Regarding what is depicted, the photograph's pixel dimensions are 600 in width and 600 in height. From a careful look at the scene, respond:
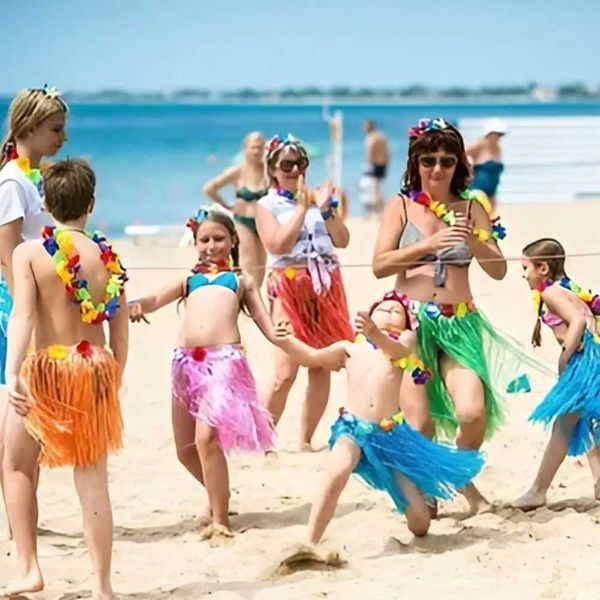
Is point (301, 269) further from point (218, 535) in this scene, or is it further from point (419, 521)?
point (419, 521)

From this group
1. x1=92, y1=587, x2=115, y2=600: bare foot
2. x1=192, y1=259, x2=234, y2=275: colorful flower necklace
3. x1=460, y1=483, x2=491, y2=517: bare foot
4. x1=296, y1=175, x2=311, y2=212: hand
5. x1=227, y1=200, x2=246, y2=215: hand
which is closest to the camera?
x1=92, y1=587, x2=115, y2=600: bare foot

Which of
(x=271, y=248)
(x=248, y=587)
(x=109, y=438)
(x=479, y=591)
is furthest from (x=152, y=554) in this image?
(x=271, y=248)

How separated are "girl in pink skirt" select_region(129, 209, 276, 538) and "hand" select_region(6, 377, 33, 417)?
0.84 m

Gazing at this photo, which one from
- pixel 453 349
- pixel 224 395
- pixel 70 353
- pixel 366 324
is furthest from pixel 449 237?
pixel 70 353

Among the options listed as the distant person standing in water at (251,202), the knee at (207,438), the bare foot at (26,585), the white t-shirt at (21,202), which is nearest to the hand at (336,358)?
the knee at (207,438)

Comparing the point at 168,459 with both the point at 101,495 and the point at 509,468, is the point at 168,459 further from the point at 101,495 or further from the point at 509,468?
the point at 101,495

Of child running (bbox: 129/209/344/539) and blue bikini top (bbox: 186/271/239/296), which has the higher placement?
blue bikini top (bbox: 186/271/239/296)

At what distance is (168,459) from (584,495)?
2.06m

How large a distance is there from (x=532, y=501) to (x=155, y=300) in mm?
1717

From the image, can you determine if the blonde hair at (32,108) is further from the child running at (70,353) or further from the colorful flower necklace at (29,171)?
the child running at (70,353)

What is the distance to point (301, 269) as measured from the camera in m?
6.57

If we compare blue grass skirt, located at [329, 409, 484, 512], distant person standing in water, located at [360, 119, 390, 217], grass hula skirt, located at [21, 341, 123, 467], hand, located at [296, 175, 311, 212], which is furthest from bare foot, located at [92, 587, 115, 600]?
distant person standing in water, located at [360, 119, 390, 217]

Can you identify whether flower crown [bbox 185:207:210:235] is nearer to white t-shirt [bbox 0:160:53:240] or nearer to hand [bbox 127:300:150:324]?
hand [bbox 127:300:150:324]

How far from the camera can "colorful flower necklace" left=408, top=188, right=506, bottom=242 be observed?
530cm
